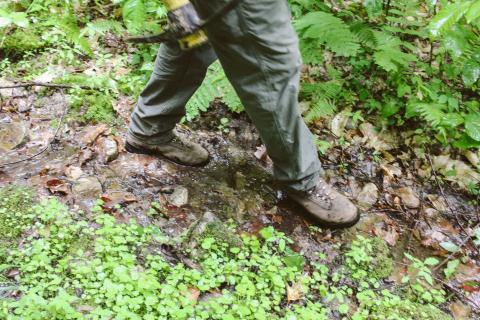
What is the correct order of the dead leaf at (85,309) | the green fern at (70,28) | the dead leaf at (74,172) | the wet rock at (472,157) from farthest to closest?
the wet rock at (472,157) < the green fern at (70,28) < the dead leaf at (74,172) < the dead leaf at (85,309)

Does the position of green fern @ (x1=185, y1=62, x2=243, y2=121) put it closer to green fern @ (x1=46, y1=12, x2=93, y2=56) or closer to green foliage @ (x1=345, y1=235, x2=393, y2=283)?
green fern @ (x1=46, y1=12, x2=93, y2=56)

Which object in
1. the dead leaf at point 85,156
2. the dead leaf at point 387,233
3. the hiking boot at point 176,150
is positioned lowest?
the dead leaf at point 387,233

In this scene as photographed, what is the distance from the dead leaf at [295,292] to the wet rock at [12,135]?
2048 mm

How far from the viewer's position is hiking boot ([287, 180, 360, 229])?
109 inches

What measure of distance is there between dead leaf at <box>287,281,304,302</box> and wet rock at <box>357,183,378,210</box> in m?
0.97

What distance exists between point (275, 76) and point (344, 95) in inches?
69.7

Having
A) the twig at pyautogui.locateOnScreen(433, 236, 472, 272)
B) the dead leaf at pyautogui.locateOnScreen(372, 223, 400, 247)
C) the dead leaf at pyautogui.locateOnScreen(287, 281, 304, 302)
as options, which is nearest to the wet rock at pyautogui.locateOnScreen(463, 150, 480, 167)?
the twig at pyautogui.locateOnScreen(433, 236, 472, 272)

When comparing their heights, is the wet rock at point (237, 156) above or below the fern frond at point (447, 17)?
below

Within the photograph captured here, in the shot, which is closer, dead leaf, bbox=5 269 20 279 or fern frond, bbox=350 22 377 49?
dead leaf, bbox=5 269 20 279

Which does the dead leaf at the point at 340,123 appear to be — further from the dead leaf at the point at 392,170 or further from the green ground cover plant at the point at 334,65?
the dead leaf at the point at 392,170

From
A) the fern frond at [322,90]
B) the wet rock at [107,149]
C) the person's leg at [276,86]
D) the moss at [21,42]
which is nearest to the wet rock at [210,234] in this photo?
the person's leg at [276,86]

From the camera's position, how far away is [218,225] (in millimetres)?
2568

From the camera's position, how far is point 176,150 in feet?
10.0

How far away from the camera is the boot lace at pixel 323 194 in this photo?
2.79 meters
